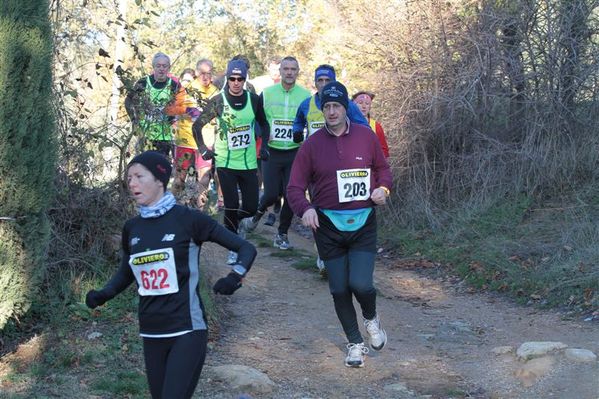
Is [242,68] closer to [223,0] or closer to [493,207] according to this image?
[493,207]

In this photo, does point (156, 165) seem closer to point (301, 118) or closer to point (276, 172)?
point (301, 118)

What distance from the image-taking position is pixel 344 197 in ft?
22.0

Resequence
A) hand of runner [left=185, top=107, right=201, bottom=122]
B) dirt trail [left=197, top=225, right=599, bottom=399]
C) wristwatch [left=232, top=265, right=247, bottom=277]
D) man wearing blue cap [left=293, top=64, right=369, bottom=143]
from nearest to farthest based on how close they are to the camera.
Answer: wristwatch [left=232, top=265, right=247, bottom=277]
dirt trail [left=197, top=225, right=599, bottom=399]
hand of runner [left=185, top=107, right=201, bottom=122]
man wearing blue cap [left=293, top=64, right=369, bottom=143]

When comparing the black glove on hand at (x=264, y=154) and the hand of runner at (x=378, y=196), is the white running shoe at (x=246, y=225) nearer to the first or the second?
the black glove on hand at (x=264, y=154)

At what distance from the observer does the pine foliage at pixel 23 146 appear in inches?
241

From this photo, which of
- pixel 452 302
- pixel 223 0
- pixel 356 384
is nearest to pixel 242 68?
pixel 452 302

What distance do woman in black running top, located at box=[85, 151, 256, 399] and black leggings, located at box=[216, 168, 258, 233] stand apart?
500 centimetres

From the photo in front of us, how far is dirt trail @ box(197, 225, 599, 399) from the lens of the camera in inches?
254

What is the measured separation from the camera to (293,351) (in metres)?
7.30

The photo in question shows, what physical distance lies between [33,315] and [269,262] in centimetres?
384

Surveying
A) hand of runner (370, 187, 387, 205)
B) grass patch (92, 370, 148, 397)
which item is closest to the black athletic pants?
hand of runner (370, 187, 387, 205)

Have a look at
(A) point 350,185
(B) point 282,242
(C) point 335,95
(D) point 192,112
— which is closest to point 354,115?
(C) point 335,95

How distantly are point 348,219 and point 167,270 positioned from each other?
2320 millimetres

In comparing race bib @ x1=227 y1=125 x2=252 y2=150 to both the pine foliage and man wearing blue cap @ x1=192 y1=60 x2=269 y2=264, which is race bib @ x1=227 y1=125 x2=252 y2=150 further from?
the pine foliage
